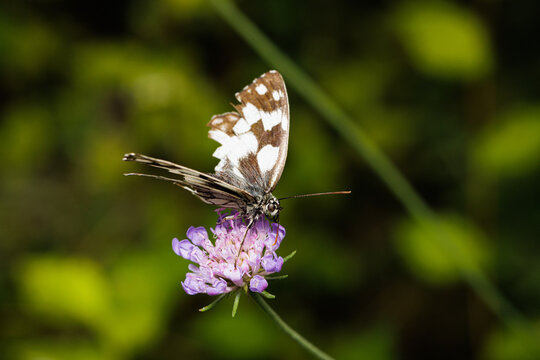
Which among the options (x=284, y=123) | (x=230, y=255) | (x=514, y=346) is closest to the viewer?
(x=230, y=255)

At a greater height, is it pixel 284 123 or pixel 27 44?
pixel 27 44

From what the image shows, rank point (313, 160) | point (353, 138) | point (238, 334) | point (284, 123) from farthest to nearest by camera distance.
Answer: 1. point (313, 160)
2. point (238, 334)
3. point (353, 138)
4. point (284, 123)

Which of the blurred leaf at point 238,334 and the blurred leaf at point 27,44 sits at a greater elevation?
the blurred leaf at point 27,44

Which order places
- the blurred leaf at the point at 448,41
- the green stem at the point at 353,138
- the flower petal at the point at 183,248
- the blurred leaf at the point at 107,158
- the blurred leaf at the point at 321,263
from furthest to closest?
1. the blurred leaf at the point at 107,158
2. the blurred leaf at the point at 321,263
3. the blurred leaf at the point at 448,41
4. the green stem at the point at 353,138
5. the flower petal at the point at 183,248

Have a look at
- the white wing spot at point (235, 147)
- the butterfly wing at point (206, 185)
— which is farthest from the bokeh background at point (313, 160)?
the butterfly wing at point (206, 185)

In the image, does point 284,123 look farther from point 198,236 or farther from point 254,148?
point 198,236

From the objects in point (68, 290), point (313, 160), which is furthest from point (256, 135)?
point (68, 290)

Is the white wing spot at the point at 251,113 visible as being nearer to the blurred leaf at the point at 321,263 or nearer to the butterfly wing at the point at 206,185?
the butterfly wing at the point at 206,185
